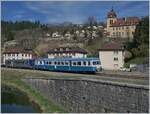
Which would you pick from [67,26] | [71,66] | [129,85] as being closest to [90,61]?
[71,66]

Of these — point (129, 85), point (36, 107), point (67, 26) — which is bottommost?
point (36, 107)

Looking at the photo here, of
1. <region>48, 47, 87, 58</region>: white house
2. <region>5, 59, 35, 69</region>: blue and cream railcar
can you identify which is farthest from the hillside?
<region>5, 59, 35, 69</region>: blue and cream railcar

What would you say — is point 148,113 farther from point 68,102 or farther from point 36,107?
point 36,107

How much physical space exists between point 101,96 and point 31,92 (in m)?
14.2

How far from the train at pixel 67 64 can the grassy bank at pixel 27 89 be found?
11.5 feet

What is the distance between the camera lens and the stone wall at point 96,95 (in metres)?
21.2

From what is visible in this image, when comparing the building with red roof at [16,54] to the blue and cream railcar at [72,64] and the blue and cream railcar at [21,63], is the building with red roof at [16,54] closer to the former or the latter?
Result: the blue and cream railcar at [21,63]

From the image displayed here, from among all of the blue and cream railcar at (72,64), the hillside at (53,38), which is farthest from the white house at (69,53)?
the blue and cream railcar at (72,64)

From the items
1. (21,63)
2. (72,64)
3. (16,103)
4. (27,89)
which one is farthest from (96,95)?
(21,63)

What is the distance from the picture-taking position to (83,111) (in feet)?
88.2

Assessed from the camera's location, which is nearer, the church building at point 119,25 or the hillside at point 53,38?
the hillside at point 53,38

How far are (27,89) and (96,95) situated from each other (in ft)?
49.6

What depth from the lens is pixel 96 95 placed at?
2566cm

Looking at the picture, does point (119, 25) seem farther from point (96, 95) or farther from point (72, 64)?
point (96, 95)
